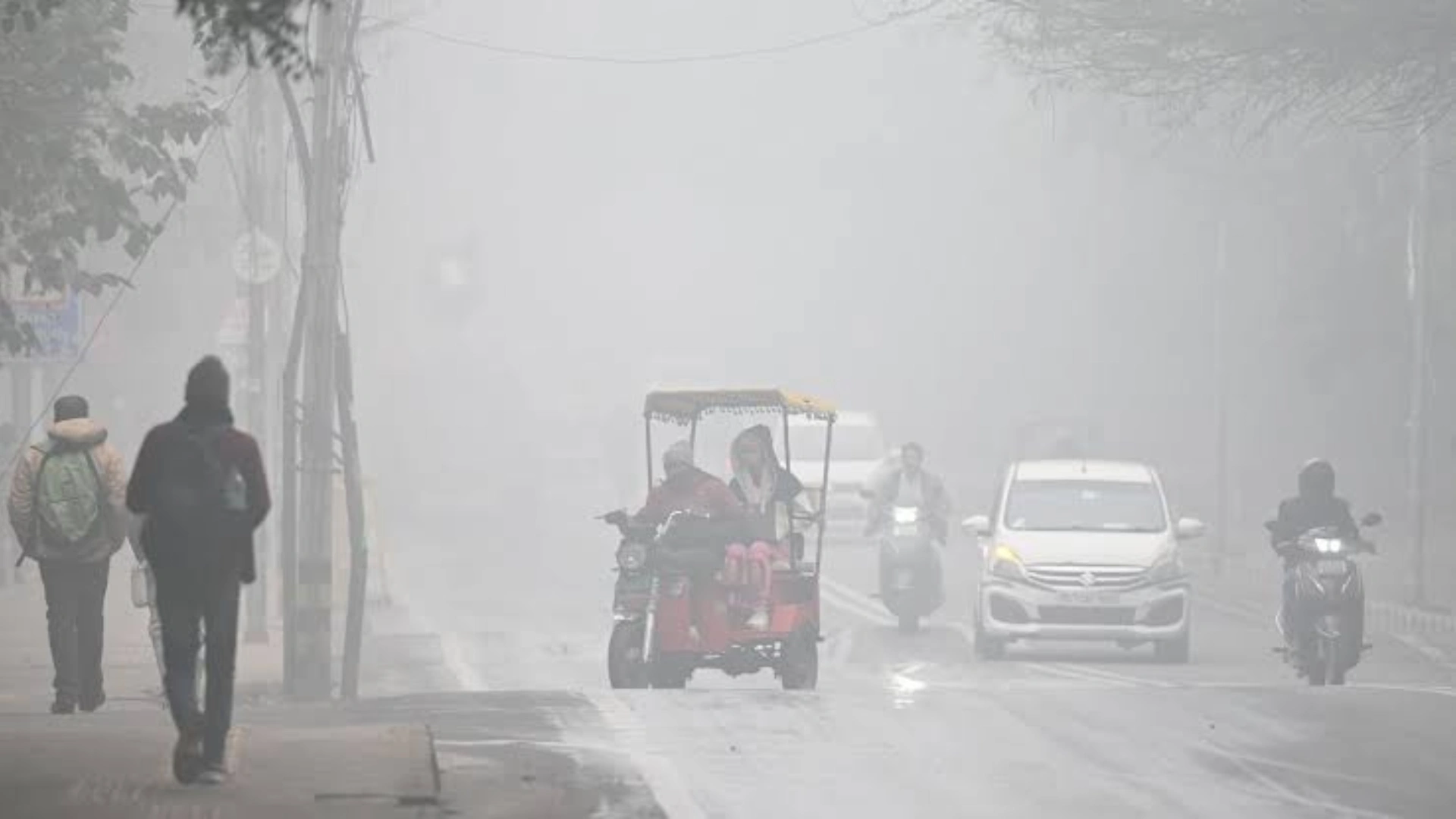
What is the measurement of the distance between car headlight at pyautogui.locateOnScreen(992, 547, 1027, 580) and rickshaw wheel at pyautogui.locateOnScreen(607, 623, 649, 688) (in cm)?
710

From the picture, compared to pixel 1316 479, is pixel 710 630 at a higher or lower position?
lower

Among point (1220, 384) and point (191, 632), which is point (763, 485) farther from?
point (1220, 384)

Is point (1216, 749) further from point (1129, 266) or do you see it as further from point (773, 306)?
point (773, 306)

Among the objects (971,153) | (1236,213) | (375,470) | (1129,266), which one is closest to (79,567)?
(1236,213)

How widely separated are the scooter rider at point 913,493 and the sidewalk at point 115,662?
598 cm

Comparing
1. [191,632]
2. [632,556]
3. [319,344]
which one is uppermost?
[319,344]

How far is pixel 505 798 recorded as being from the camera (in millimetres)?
12773

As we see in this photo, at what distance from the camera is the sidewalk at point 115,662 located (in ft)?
69.2

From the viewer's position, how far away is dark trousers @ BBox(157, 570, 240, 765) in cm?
1185

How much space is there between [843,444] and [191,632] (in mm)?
37416

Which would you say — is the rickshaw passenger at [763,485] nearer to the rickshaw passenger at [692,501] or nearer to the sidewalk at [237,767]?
the rickshaw passenger at [692,501]

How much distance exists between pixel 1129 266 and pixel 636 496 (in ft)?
62.8

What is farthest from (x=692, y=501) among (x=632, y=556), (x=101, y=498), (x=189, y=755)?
(x=189, y=755)

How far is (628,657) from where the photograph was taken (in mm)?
19047
